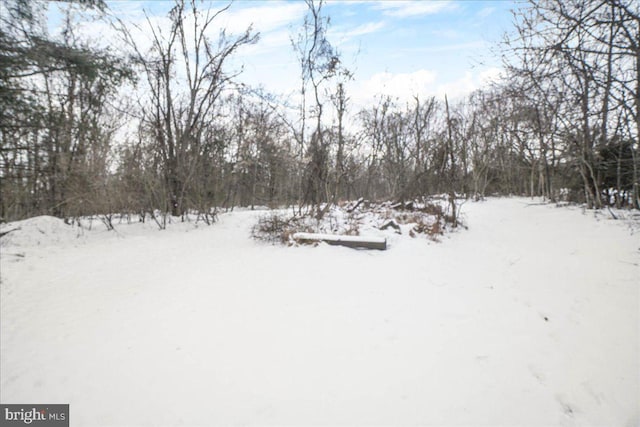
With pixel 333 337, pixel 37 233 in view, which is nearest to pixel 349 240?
pixel 333 337

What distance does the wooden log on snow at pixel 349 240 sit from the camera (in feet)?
17.3

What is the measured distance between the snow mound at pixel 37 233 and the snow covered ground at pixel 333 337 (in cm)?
116

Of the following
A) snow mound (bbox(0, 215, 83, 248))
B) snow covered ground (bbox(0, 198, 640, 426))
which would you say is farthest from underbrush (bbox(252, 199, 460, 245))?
snow mound (bbox(0, 215, 83, 248))

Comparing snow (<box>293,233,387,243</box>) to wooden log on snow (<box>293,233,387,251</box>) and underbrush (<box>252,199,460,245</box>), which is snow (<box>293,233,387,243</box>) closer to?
wooden log on snow (<box>293,233,387,251</box>)

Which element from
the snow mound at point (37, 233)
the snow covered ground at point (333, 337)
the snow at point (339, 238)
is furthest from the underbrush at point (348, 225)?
the snow mound at point (37, 233)

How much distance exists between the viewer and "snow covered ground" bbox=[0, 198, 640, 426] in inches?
74.9

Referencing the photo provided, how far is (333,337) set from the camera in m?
2.67

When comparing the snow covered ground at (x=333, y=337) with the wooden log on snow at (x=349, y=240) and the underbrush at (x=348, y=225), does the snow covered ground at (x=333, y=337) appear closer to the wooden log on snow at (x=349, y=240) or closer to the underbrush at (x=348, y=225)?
the wooden log on snow at (x=349, y=240)

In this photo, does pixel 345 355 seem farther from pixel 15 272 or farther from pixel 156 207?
pixel 156 207

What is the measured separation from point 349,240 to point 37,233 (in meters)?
8.22

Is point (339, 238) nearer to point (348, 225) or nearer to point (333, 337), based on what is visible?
point (348, 225)

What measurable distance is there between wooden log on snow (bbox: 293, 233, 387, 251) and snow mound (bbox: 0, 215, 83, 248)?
261 inches

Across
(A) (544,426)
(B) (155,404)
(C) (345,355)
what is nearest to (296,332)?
(C) (345,355)

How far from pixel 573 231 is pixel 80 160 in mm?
12391
